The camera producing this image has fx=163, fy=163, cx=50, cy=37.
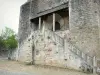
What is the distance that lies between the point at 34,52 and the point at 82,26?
5.49 metres

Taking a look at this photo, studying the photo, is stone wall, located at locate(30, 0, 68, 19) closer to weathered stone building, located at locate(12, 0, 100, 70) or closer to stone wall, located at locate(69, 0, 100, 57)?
weathered stone building, located at locate(12, 0, 100, 70)

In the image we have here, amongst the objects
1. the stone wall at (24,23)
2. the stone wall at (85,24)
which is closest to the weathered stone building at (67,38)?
the stone wall at (85,24)

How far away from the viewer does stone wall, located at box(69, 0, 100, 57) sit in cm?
1603

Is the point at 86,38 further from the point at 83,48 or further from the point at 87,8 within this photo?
the point at 87,8

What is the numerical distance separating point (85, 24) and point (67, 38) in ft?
7.62

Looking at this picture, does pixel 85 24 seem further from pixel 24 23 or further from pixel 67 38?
pixel 24 23

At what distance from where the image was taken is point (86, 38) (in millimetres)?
16188

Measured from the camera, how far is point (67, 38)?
55.7 feet

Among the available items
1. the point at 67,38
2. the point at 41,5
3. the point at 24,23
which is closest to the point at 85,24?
the point at 67,38

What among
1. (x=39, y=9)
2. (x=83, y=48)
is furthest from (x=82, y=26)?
(x=39, y=9)

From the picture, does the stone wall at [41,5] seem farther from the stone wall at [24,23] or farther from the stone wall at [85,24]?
the stone wall at [85,24]

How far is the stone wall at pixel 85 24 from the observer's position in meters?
16.0

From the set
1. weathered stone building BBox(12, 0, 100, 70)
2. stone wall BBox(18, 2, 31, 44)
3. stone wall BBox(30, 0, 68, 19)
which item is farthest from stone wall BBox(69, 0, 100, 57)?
stone wall BBox(18, 2, 31, 44)

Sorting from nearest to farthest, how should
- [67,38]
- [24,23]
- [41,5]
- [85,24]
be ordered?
1. [85,24]
2. [67,38]
3. [41,5]
4. [24,23]
